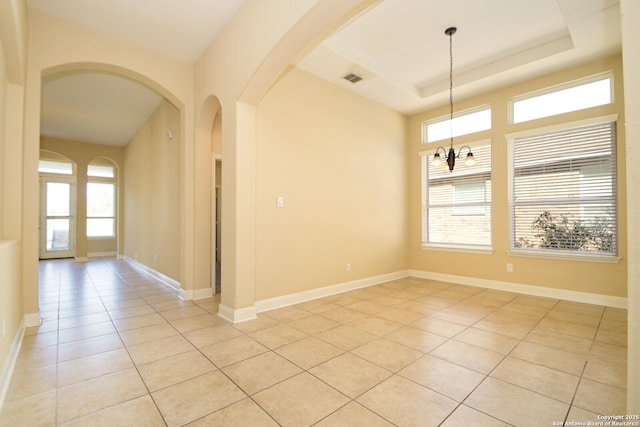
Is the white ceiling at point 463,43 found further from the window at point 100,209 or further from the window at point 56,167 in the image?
the window at point 56,167

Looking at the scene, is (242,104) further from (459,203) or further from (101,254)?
(101,254)

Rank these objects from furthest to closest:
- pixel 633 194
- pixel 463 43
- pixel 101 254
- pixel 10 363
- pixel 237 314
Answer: pixel 101 254
pixel 463 43
pixel 237 314
pixel 10 363
pixel 633 194

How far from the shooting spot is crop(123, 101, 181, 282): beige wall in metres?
4.89

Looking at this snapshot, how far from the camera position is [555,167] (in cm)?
426

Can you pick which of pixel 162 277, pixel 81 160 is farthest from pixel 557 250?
pixel 81 160

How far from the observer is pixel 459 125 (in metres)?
5.31

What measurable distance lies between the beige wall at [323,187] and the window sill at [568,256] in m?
1.97

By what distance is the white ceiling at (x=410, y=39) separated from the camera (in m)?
3.10

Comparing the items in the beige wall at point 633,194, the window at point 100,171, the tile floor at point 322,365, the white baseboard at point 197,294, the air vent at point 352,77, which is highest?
the air vent at point 352,77

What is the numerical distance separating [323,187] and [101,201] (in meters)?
8.03

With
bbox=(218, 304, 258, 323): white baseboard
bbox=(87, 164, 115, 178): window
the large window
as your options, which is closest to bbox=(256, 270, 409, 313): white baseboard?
bbox=(218, 304, 258, 323): white baseboard

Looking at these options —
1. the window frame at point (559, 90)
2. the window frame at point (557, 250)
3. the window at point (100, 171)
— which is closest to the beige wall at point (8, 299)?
the window frame at point (557, 250)

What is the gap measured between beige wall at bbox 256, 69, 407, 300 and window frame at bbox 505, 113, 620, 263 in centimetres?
185

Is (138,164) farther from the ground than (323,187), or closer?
farther from the ground
